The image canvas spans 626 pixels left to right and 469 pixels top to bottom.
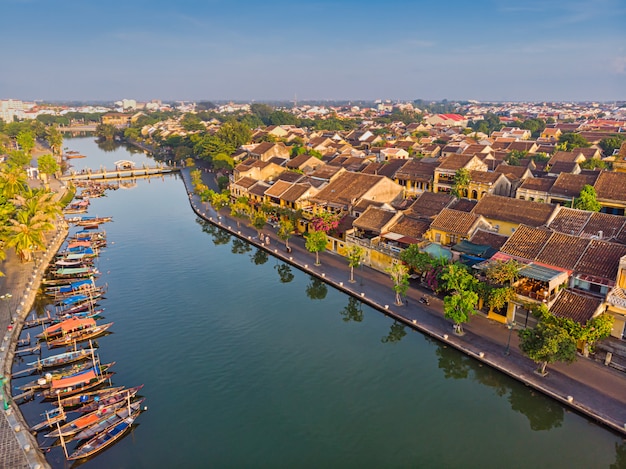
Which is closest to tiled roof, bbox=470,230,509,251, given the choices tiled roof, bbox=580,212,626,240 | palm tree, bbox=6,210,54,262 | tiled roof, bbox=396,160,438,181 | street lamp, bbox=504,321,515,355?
street lamp, bbox=504,321,515,355

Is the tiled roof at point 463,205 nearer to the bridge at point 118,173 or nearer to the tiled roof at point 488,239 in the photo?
the tiled roof at point 488,239

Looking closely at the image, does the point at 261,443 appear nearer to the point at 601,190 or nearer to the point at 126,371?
the point at 126,371

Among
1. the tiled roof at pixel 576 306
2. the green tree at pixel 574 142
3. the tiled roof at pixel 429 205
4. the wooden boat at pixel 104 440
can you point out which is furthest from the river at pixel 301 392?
the green tree at pixel 574 142

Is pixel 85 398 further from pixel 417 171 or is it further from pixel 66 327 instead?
pixel 417 171

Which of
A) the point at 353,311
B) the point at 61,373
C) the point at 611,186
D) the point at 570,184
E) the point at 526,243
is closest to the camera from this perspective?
the point at 61,373

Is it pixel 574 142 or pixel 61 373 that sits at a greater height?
pixel 574 142

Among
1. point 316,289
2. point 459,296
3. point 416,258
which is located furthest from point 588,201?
point 316,289
